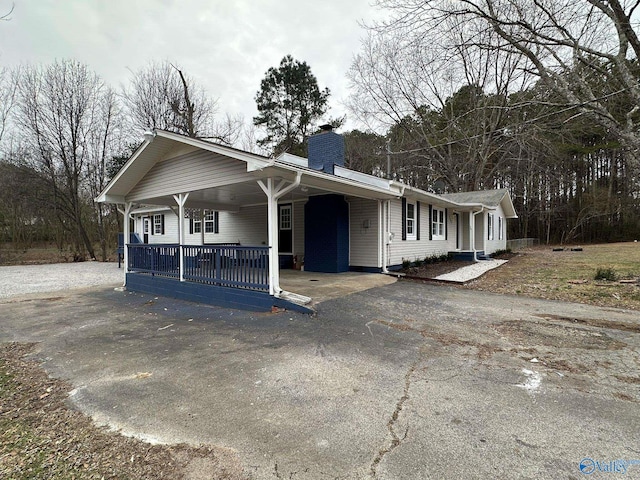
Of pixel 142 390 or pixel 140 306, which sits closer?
pixel 142 390

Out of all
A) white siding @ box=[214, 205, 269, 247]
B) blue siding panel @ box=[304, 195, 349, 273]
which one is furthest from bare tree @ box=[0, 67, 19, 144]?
blue siding panel @ box=[304, 195, 349, 273]

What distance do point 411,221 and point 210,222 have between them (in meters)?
9.56

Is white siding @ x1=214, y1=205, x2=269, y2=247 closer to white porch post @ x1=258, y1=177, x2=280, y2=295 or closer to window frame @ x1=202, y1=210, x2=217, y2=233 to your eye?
window frame @ x1=202, y1=210, x2=217, y2=233

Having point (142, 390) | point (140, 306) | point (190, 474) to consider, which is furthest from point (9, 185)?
point (190, 474)

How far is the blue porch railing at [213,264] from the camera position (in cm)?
649

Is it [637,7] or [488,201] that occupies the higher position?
[637,7]

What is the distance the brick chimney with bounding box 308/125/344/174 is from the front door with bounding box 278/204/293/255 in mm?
2228

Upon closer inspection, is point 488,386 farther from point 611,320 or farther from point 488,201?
point 488,201

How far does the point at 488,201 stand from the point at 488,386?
619 inches

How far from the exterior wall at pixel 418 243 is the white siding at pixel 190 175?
5.53 m

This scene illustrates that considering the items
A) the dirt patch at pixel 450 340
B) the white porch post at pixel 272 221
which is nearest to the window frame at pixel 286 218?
the white porch post at pixel 272 221

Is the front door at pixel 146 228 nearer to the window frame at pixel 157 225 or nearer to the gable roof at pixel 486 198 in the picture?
the window frame at pixel 157 225

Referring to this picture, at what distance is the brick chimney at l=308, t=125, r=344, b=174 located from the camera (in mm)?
10055

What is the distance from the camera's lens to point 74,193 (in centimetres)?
1961
